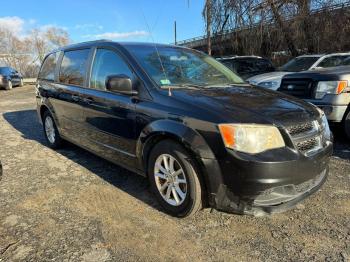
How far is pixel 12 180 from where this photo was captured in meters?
4.79

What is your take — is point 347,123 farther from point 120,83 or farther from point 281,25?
point 281,25

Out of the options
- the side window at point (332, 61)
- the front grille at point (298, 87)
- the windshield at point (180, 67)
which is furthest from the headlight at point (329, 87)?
the side window at point (332, 61)

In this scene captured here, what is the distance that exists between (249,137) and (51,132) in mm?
4328

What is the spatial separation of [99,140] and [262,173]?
2.36 meters

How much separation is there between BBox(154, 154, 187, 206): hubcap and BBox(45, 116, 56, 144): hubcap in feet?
10.5

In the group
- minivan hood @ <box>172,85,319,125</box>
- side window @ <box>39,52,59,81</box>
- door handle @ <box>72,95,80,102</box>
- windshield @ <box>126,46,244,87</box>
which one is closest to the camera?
minivan hood @ <box>172,85,319,125</box>

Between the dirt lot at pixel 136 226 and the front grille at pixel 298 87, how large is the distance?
1.73 meters

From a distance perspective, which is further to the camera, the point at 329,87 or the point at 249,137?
the point at 329,87

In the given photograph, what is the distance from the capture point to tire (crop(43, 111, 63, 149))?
6.14 m

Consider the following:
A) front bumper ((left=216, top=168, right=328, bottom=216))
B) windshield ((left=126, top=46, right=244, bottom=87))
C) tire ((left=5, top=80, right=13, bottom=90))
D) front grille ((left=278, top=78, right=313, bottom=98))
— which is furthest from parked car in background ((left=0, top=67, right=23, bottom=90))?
front bumper ((left=216, top=168, right=328, bottom=216))

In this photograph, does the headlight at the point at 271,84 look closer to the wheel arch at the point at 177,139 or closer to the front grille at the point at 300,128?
the front grille at the point at 300,128

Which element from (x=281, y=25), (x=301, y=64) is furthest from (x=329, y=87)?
(x=281, y=25)

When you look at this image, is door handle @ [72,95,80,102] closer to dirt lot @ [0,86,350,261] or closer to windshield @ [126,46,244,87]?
dirt lot @ [0,86,350,261]

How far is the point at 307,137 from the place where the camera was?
10.8 feet
